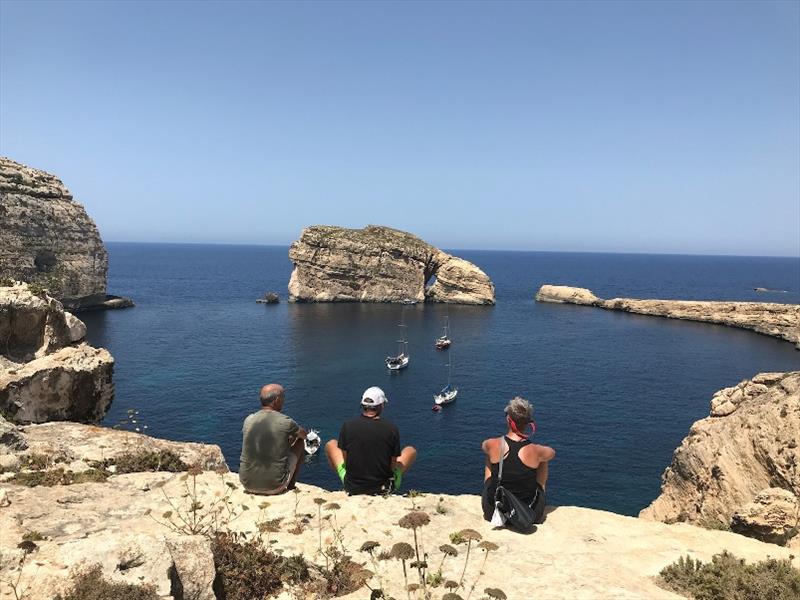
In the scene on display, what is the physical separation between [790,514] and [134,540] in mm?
12707

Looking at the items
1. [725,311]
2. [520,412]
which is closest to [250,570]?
[520,412]

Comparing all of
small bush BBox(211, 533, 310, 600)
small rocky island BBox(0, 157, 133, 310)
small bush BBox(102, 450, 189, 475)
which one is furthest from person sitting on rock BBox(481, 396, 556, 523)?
small rocky island BBox(0, 157, 133, 310)

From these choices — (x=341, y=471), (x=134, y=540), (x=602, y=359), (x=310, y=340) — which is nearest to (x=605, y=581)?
(x=341, y=471)

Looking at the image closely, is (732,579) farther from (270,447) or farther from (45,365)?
(45,365)

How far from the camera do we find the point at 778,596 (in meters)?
7.38

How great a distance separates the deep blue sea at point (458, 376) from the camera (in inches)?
1762

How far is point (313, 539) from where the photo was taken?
909 cm

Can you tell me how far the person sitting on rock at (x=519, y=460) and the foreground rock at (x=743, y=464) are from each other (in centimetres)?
536

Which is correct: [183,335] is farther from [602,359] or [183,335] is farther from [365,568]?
[365,568]

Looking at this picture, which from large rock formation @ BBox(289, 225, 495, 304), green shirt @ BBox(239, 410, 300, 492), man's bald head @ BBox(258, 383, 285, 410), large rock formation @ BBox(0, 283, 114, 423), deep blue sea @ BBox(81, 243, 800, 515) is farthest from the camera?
large rock formation @ BBox(289, 225, 495, 304)

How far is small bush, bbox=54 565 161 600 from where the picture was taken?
5.73m

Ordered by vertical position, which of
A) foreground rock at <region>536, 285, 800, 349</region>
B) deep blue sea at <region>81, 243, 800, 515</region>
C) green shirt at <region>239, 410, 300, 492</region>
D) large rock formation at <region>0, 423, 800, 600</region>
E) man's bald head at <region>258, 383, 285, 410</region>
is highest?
man's bald head at <region>258, 383, 285, 410</region>

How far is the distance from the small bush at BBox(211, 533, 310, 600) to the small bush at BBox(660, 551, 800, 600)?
610 cm

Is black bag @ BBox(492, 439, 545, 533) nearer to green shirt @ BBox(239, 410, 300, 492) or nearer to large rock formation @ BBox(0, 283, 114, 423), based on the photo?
green shirt @ BBox(239, 410, 300, 492)
